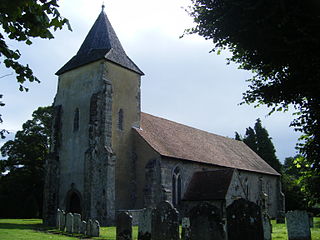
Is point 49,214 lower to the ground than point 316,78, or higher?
lower

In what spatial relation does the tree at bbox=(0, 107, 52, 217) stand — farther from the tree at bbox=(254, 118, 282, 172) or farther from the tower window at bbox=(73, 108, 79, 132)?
the tree at bbox=(254, 118, 282, 172)

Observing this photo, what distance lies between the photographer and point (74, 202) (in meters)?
25.0

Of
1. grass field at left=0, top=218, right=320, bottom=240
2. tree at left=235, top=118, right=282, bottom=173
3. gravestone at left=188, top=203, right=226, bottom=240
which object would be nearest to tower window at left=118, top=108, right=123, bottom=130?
grass field at left=0, top=218, right=320, bottom=240

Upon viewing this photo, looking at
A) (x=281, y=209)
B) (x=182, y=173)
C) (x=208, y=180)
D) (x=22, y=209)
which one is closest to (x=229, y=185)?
(x=208, y=180)

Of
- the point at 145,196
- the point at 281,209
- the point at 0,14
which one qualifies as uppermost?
the point at 0,14

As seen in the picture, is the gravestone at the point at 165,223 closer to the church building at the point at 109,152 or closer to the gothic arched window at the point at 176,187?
the church building at the point at 109,152

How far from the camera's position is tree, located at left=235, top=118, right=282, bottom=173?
161 ft

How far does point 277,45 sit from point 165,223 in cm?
695

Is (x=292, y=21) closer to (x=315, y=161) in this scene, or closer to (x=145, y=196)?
(x=315, y=161)

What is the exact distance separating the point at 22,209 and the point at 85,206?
16.2 metres

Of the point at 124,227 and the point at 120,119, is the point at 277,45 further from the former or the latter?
the point at 120,119

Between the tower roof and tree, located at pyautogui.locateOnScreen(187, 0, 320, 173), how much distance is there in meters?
14.3

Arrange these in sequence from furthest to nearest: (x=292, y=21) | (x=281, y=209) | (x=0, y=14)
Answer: (x=281, y=209)
(x=292, y=21)
(x=0, y=14)

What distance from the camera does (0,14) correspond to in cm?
491
